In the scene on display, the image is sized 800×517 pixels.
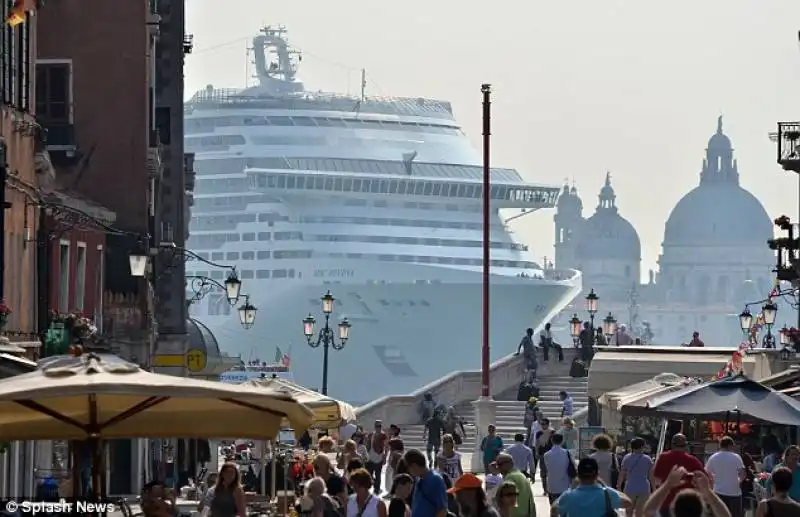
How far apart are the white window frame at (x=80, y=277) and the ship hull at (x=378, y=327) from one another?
94.8 m

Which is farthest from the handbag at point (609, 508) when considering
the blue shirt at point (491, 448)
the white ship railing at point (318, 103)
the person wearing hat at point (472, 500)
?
the white ship railing at point (318, 103)

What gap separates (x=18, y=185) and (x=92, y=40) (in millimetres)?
13187

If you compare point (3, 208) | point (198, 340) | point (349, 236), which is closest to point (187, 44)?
point (198, 340)

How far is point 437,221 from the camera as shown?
131875mm

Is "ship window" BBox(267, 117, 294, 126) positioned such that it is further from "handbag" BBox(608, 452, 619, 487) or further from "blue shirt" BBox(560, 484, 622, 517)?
"blue shirt" BBox(560, 484, 622, 517)

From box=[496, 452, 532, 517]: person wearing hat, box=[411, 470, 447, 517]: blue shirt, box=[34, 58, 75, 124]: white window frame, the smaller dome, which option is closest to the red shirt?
box=[496, 452, 532, 517]: person wearing hat

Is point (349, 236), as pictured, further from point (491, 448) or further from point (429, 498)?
point (429, 498)

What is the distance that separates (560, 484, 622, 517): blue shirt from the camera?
52.1 ft

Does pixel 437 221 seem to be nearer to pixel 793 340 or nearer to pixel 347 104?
pixel 347 104

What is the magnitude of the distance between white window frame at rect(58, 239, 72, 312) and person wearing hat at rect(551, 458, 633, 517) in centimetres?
1623

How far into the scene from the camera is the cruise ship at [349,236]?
13012 cm

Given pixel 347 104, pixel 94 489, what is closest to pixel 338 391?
pixel 347 104

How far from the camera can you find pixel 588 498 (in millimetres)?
15930

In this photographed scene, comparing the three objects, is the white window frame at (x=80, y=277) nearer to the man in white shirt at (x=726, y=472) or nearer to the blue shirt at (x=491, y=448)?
the blue shirt at (x=491, y=448)
